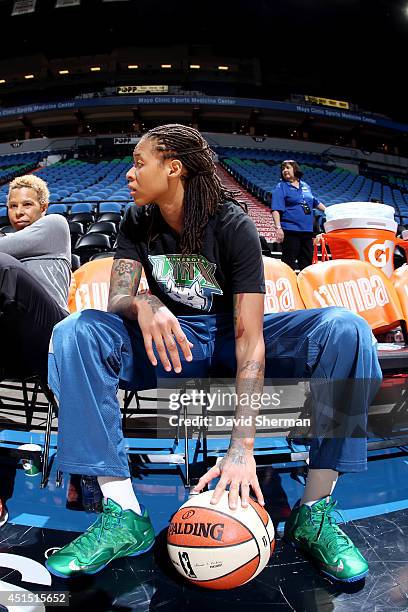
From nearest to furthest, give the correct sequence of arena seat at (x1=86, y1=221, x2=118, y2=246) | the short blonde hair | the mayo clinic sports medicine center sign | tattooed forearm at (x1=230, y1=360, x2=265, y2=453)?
tattooed forearm at (x1=230, y1=360, x2=265, y2=453) → the short blonde hair → arena seat at (x1=86, y1=221, x2=118, y2=246) → the mayo clinic sports medicine center sign

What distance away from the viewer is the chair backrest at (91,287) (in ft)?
6.88

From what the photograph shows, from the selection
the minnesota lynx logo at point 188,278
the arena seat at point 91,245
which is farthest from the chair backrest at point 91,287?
the arena seat at point 91,245

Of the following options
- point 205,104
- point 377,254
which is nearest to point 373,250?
point 377,254

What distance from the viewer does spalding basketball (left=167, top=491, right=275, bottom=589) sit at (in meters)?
0.93

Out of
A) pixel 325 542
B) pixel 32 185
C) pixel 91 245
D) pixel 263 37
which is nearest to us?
pixel 325 542

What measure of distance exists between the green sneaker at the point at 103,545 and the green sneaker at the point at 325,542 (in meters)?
0.41

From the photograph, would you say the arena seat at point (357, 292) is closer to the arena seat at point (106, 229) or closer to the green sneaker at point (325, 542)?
the green sneaker at point (325, 542)

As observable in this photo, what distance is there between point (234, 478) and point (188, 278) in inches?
24.1

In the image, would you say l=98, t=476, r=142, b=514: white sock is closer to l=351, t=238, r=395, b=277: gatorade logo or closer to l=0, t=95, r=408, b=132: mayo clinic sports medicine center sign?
l=351, t=238, r=395, b=277: gatorade logo

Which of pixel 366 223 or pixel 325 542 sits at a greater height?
pixel 366 223

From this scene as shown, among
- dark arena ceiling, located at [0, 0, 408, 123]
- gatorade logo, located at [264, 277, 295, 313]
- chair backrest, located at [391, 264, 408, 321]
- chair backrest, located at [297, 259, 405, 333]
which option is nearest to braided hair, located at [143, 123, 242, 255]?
gatorade logo, located at [264, 277, 295, 313]

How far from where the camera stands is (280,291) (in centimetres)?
213

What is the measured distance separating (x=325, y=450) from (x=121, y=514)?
53 cm

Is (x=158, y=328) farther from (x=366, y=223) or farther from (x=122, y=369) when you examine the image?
(x=366, y=223)
